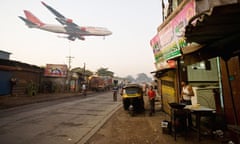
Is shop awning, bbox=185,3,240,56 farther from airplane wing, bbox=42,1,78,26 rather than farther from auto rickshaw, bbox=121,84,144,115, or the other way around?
airplane wing, bbox=42,1,78,26

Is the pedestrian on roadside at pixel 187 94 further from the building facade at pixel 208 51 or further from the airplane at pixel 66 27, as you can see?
the airplane at pixel 66 27

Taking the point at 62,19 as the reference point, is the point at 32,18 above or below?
above

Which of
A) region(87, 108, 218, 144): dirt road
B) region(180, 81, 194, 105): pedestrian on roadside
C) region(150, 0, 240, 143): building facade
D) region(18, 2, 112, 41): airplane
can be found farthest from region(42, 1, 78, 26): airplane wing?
region(180, 81, 194, 105): pedestrian on roadside

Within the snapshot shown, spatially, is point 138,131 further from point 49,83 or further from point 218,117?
point 49,83

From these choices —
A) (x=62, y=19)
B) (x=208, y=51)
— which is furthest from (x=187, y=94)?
(x=62, y=19)

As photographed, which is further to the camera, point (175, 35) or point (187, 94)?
point (175, 35)

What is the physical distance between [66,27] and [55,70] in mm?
40625

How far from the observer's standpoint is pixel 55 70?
31.0 meters

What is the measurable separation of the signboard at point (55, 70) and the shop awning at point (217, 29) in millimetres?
30085

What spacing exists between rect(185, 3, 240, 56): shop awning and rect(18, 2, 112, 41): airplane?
214 ft

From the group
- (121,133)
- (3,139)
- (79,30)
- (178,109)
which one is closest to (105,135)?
(121,133)

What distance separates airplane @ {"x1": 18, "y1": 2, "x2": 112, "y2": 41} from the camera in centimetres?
6284

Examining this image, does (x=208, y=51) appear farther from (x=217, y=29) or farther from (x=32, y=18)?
(x=32, y=18)

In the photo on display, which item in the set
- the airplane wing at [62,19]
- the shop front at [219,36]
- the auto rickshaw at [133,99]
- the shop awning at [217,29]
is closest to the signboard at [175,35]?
the shop front at [219,36]
